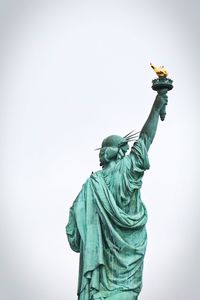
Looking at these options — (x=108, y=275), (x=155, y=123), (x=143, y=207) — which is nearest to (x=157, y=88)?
(x=155, y=123)

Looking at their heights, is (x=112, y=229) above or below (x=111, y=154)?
below

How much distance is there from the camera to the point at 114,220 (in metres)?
20.1

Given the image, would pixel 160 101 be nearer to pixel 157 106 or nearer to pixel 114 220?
pixel 157 106

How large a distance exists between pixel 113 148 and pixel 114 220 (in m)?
1.46

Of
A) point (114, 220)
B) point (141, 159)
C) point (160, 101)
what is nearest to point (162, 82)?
point (160, 101)

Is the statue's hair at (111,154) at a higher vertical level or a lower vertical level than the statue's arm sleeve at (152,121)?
lower

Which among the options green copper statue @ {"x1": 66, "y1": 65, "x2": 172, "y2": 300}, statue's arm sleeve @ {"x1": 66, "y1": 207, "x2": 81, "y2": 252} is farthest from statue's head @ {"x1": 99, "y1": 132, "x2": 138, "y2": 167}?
statue's arm sleeve @ {"x1": 66, "y1": 207, "x2": 81, "y2": 252}

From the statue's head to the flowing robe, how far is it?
165 mm

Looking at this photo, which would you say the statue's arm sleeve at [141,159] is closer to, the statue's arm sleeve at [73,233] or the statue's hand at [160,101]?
the statue's hand at [160,101]

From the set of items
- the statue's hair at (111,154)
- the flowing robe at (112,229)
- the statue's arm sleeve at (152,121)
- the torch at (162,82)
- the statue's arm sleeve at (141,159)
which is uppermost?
the torch at (162,82)

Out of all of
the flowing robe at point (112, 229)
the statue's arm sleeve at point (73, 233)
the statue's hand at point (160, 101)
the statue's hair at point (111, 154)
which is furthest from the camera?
the statue's hair at point (111, 154)

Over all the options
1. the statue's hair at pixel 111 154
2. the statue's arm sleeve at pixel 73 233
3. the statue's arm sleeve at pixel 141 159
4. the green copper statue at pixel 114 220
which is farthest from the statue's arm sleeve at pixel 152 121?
the statue's arm sleeve at pixel 73 233

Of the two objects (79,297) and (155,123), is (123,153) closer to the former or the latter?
(155,123)

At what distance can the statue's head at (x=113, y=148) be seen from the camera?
20844 mm
